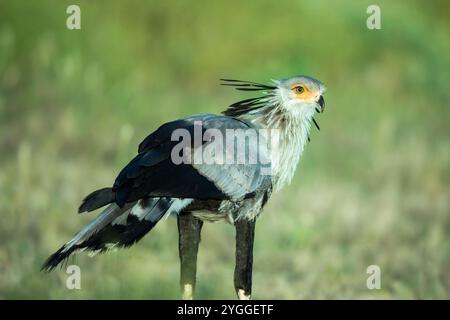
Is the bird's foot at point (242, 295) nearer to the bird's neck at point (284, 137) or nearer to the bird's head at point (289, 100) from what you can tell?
the bird's neck at point (284, 137)

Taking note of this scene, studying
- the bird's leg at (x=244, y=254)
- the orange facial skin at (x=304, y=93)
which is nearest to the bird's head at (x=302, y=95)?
the orange facial skin at (x=304, y=93)

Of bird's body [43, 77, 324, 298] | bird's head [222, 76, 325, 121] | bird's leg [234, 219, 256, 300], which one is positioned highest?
bird's head [222, 76, 325, 121]

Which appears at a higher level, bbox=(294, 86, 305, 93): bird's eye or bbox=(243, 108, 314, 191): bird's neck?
bbox=(294, 86, 305, 93): bird's eye

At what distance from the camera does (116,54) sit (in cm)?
1146

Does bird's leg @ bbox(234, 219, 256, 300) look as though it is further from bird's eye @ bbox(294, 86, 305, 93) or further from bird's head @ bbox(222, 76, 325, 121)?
bird's eye @ bbox(294, 86, 305, 93)

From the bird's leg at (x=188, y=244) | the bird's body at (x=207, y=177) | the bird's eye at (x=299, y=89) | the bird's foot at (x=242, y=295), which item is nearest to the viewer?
the bird's body at (x=207, y=177)

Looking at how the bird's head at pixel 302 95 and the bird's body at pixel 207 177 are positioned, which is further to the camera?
the bird's head at pixel 302 95

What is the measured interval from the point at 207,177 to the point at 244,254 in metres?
0.55

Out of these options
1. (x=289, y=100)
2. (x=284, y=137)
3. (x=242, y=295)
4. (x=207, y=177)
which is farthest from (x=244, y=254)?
(x=289, y=100)

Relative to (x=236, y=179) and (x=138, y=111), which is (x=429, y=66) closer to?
(x=138, y=111)

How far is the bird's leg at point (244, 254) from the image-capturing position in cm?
598

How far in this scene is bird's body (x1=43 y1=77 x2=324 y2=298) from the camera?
18.4 ft

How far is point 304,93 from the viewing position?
6.16 m

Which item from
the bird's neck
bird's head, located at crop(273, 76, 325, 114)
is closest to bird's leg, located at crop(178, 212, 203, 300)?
the bird's neck
